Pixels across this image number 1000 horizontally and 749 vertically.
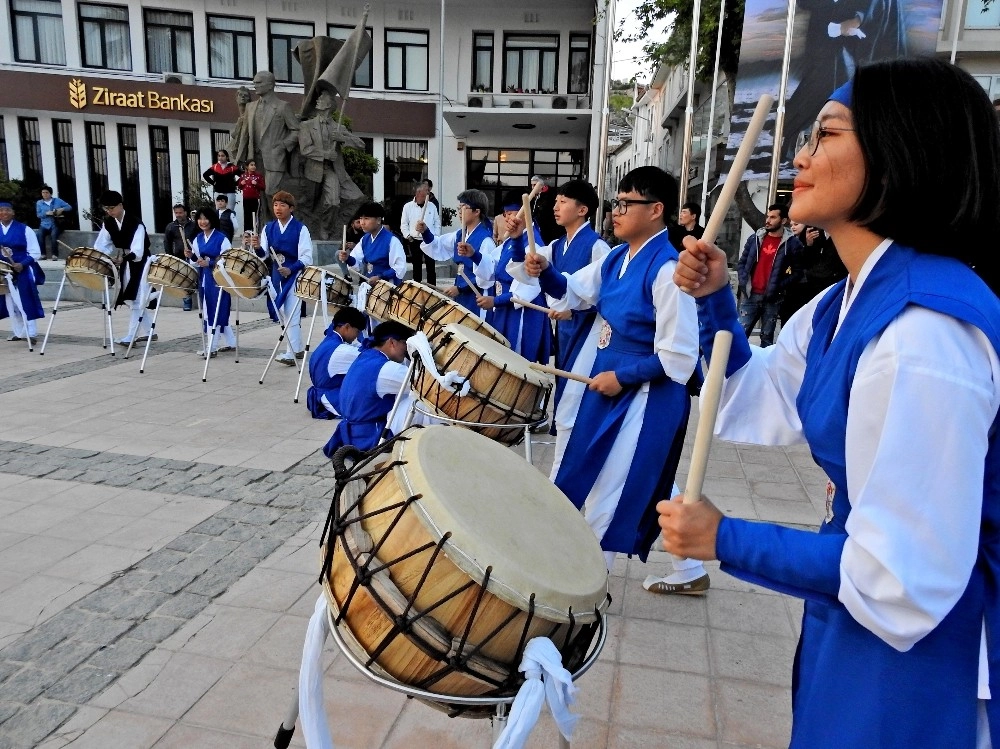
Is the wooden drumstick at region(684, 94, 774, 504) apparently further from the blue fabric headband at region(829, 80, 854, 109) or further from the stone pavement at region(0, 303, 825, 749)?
the stone pavement at region(0, 303, 825, 749)

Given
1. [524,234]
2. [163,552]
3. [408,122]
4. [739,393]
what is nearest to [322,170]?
[408,122]

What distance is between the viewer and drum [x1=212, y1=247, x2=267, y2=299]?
6.45 m

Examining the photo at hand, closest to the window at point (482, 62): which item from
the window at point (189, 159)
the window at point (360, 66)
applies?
the window at point (360, 66)

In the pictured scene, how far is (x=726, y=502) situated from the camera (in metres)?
4.19

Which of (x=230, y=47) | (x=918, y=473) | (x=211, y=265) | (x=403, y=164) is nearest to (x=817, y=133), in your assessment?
(x=918, y=473)

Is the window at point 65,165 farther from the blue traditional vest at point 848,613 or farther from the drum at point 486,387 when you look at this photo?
the blue traditional vest at point 848,613

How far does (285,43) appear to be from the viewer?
68.6 feet

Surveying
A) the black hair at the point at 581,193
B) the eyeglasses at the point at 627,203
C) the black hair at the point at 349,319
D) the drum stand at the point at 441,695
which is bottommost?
the drum stand at the point at 441,695

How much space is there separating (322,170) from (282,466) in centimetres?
1030

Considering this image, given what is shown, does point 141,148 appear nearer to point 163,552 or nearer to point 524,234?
point 524,234

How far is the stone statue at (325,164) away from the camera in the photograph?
13461 millimetres

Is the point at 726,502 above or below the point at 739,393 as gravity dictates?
below

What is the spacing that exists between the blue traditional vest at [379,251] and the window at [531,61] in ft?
50.1

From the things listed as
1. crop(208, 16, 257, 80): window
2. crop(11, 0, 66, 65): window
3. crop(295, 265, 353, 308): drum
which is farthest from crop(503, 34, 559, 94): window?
crop(295, 265, 353, 308): drum
